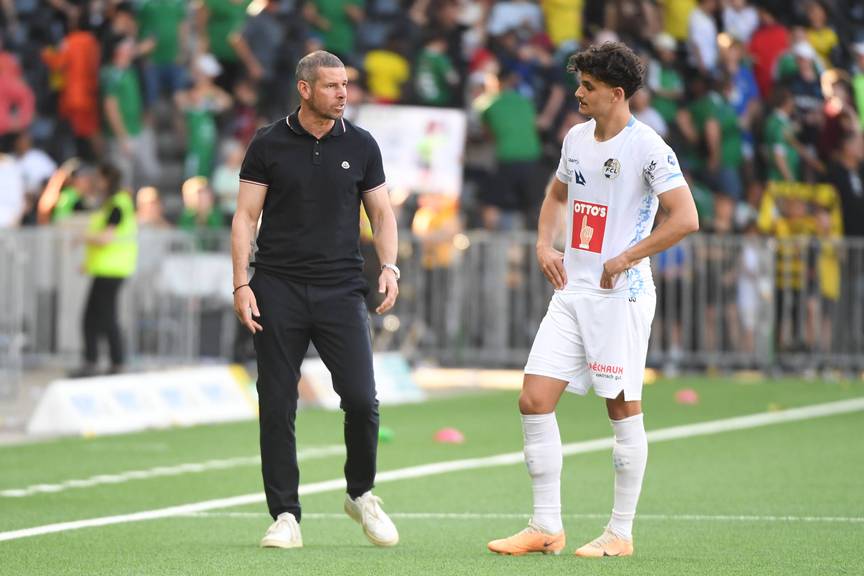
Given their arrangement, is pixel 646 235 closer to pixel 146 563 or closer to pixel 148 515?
pixel 146 563

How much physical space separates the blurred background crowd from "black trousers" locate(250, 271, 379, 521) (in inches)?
505

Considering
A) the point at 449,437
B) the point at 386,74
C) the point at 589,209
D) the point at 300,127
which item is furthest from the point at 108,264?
the point at 589,209

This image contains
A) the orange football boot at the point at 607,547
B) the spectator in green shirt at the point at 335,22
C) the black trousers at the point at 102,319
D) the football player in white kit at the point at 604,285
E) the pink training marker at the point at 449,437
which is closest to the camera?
the football player in white kit at the point at 604,285

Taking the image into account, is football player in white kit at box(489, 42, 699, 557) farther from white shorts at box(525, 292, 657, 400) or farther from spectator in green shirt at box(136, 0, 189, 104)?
spectator in green shirt at box(136, 0, 189, 104)

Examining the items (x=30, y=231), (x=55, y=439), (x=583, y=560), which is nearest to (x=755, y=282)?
(x=30, y=231)

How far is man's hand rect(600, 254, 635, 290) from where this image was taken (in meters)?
8.64

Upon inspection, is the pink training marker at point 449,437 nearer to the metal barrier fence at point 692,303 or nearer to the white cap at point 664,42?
the metal barrier fence at point 692,303

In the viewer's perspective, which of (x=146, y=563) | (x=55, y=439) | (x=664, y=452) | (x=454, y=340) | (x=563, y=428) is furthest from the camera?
(x=454, y=340)

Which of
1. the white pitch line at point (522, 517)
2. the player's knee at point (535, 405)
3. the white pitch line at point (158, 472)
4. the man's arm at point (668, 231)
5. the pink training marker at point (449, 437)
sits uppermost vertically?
the man's arm at point (668, 231)

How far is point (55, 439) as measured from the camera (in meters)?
15.9

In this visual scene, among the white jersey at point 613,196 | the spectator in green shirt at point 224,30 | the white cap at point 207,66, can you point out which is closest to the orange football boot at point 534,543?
the white jersey at point 613,196

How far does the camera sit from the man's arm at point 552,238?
888 centimetres

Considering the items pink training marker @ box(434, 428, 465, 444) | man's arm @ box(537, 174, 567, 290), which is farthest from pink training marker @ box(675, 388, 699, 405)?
man's arm @ box(537, 174, 567, 290)

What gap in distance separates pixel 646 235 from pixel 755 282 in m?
14.3
